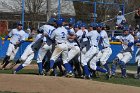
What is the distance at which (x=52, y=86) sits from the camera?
12734 millimetres

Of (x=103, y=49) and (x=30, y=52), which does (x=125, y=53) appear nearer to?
(x=103, y=49)

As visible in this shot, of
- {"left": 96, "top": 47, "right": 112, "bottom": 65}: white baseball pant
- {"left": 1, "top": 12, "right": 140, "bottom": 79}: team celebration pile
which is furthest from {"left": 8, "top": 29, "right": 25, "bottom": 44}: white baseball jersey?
{"left": 96, "top": 47, "right": 112, "bottom": 65}: white baseball pant

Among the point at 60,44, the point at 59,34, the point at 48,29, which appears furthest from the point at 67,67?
the point at 48,29

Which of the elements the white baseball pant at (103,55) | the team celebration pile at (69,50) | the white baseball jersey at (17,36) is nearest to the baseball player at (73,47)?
the team celebration pile at (69,50)

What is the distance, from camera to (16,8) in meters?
40.3

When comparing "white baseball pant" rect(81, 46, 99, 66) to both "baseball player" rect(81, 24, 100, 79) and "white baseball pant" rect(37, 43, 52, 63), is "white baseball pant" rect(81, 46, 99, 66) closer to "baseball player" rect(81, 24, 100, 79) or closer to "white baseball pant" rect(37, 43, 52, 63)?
"baseball player" rect(81, 24, 100, 79)

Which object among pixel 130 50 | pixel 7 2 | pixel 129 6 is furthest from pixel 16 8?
pixel 130 50

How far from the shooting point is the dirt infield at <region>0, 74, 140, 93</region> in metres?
12.4

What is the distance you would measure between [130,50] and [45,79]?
221 inches

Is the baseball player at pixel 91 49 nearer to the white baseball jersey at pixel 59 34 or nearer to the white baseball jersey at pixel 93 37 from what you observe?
the white baseball jersey at pixel 93 37

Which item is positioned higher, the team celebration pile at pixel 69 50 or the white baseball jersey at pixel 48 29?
the white baseball jersey at pixel 48 29

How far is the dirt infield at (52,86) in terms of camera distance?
40.6ft

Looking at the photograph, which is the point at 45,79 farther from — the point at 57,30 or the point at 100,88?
the point at 57,30

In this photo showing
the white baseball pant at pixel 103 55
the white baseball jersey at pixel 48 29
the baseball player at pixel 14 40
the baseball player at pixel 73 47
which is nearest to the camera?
the white baseball jersey at pixel 48 29
